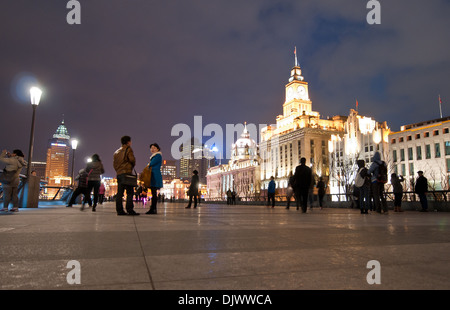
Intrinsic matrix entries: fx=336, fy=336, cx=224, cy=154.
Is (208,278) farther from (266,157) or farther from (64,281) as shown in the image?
(266,157)

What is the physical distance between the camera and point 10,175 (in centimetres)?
1053

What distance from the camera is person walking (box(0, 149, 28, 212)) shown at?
10352mm

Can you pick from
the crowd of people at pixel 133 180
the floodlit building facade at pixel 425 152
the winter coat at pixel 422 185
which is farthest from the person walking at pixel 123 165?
the floodlit building facade at pixel 425 152

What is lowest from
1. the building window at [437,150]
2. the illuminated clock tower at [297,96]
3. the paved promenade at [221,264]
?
the paved promenade at [221,264]

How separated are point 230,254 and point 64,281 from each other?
1418 mm

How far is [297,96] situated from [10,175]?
12368 centimetres

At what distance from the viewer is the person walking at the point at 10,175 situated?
10.4m

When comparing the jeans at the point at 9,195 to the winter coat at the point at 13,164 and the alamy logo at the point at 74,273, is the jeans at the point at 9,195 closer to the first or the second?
the winter coat at the point at 13,164

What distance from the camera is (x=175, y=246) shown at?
348cm

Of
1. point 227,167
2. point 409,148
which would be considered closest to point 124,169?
point 409,148

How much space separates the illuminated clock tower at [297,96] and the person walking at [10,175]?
11417cm

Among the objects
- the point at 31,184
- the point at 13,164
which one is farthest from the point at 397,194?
the point at 31,184

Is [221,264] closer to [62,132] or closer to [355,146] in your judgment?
[355,146]
